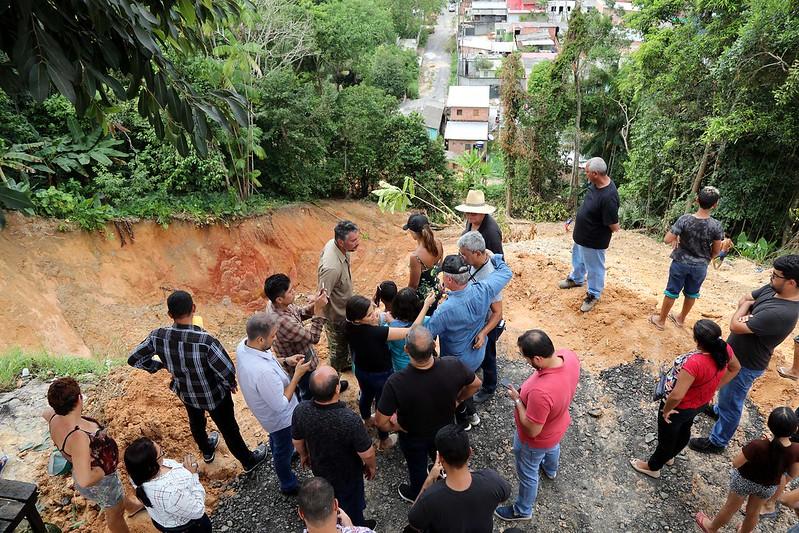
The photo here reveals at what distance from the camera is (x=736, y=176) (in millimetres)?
11398

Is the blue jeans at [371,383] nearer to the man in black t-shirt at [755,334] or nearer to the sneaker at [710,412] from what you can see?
the man in black t-shirt at [755,334]

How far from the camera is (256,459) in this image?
4.23 metres

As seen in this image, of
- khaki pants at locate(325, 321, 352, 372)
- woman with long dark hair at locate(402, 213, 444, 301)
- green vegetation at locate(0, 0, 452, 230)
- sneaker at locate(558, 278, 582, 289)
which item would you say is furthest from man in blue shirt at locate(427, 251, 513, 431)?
sneaker at locate(558, 278, 582, 289)

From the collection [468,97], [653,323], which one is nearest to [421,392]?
[653,323]

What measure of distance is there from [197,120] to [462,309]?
2.37 metres

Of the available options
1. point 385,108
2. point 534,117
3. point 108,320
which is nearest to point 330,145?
point 385,108

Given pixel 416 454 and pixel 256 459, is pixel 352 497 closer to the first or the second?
pixel 416 454

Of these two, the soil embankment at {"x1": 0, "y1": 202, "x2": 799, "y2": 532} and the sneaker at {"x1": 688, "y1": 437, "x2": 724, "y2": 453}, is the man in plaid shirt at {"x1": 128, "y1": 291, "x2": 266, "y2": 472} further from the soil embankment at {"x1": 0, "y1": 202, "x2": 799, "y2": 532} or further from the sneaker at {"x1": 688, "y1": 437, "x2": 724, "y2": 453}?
the sneaker at {"x1": 688, "y1": 437, "x2": 724, "y2": 453}

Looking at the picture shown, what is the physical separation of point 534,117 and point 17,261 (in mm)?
17110

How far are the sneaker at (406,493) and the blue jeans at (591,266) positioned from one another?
358 cm

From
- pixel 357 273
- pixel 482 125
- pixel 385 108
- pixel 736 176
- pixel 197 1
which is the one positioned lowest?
pixel 482 125

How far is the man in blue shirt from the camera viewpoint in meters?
3.78

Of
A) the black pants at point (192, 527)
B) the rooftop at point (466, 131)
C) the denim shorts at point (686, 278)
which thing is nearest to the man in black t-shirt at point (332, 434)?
the black pants at point (192, 527)

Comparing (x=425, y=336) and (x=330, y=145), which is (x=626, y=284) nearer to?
(x=425, y=336)
